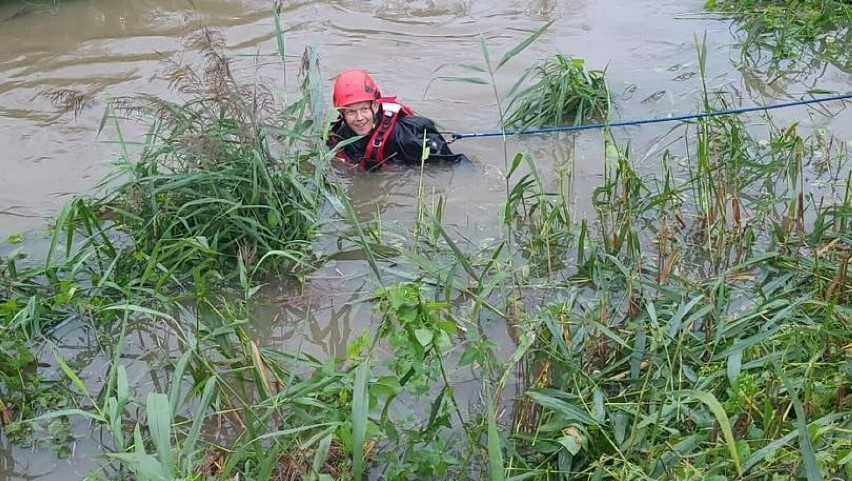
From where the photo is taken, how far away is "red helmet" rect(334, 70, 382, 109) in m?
4.71

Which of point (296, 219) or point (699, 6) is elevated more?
point (699, 6)

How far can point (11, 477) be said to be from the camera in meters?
2.71

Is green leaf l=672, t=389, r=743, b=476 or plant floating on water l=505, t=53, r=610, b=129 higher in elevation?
plant floating on water l=505, t=53, r=610, b=129

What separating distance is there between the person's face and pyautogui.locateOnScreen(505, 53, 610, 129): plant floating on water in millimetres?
798

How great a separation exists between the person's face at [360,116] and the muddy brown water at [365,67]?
12.1 inches

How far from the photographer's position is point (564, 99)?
16.2 feet

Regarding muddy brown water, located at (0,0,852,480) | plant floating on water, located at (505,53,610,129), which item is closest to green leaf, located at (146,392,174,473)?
muddy brown water, located at (0,0,852,480)

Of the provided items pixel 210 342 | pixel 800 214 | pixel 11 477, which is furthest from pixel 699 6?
pixel 11 477

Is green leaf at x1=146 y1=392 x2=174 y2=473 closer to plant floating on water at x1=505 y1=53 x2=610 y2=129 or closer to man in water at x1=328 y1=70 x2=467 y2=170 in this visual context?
man in water at x1=328 y1=70 x2=467 y2=170

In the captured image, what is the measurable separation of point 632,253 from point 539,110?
5.76ft

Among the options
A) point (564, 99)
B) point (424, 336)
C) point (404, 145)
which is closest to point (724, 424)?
point (424, 336)

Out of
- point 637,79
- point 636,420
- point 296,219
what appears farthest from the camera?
point 637,79

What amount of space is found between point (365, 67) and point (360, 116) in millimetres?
1488

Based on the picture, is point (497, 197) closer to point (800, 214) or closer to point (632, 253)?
point (632, 253)
